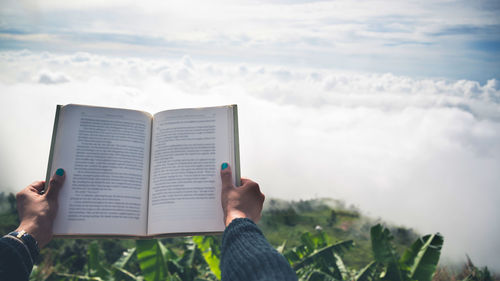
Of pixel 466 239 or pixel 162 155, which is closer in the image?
pixel 162 155

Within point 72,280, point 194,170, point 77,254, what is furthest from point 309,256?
point 77,254

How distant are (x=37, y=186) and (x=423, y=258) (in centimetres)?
387

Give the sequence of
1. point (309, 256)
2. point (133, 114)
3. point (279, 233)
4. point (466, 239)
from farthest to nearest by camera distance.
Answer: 1. point (466, 239)
2. point (279, 233)
3. point (309, 256)
4. point (133, 114)

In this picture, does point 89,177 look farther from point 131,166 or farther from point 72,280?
point 72,280

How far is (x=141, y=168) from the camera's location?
2.35m

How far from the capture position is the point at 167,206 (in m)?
2.24

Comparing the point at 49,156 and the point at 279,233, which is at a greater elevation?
the point at 49,156

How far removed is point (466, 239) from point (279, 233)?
2127 inches

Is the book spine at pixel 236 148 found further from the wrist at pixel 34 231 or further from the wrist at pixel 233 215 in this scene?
the wrist at pixel 34 231

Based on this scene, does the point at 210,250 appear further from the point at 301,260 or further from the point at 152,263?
the point at 301,260

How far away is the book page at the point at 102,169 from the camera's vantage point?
85.9 inches

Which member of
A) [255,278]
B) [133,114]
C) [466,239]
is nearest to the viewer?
[255,278]

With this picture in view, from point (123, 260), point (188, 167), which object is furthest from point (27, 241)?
point (123, 260)

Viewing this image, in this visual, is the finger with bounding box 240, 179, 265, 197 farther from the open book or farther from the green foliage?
the green foliage
